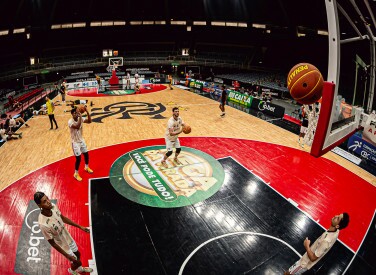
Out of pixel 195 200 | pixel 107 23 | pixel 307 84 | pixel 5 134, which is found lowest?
pixel 195 200

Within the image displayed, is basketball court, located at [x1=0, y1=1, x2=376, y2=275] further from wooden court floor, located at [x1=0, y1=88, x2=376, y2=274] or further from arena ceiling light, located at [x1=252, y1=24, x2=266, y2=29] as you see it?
arena ceiling light, located at [x1=252, y1=24, x2=266, y2=29]

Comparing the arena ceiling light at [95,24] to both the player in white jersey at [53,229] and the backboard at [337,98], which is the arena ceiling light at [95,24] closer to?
the backboard at [337,98]

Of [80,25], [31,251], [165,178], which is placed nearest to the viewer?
[31,251]

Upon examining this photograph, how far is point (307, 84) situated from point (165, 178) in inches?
202

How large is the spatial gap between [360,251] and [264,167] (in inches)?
158

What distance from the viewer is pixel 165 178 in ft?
26.9

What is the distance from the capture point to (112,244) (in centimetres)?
555

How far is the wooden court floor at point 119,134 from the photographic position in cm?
940

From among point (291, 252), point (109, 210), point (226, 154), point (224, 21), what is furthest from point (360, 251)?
point (224, 21)

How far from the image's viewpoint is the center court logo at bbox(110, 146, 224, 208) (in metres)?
7.27

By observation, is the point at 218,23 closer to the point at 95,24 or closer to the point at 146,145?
the point at 95,24

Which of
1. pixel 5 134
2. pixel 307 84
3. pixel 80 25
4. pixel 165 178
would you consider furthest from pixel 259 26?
pixel 307 84

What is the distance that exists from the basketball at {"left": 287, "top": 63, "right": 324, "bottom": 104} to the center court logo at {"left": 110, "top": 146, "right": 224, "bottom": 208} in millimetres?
3926

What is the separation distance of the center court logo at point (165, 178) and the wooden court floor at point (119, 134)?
7.83 feet
